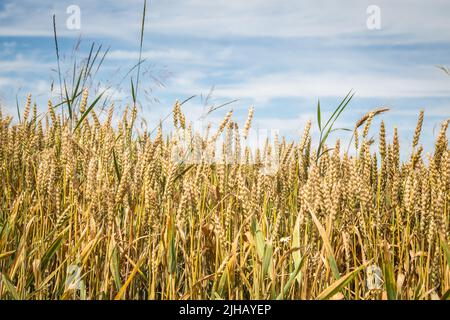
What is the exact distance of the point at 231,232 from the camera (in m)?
1.85

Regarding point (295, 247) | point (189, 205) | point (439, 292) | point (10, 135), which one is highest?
point (10, 135)

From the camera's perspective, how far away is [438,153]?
1.78 m

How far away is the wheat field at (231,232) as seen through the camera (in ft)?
4.62

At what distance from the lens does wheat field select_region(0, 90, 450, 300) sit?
4.62 ft

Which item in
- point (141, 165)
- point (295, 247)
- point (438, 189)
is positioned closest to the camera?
point (295, 247)

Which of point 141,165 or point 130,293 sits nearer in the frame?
point 130,293
